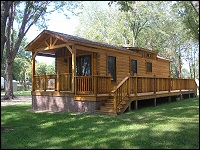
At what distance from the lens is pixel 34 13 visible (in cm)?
1986

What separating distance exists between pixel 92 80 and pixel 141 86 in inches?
103

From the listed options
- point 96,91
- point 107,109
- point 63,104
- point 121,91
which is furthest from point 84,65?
point 107,109

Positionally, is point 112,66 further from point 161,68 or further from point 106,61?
point 161,68

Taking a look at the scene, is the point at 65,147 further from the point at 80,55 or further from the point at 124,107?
the point at 80,55

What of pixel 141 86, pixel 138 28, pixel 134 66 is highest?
pixel 138 28

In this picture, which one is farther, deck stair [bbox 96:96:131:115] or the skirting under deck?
the skirting under deck

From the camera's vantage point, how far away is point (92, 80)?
10047 mm

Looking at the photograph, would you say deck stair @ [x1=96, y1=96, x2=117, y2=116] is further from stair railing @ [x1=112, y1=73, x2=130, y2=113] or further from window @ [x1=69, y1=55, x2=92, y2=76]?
window @ [x1=69, y1=55, x2=92, y2=76]

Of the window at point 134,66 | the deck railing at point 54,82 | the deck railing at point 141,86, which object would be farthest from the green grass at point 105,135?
the window at point 134,66

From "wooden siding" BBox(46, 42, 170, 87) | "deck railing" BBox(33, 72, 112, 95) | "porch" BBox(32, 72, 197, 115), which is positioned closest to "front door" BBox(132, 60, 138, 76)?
"wooden siding" BBox(46, 42, 170, 87)

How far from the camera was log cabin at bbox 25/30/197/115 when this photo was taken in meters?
10.0

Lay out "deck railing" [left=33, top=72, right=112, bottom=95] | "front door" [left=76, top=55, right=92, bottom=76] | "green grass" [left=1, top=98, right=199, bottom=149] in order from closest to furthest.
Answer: "green grass" [left=1, top=98, right=199, bottom=149] < "deck railing" [left=33, top=72, right=112, bottom=95] < "front door" [left=76, top=55, right=92, bottom=76]

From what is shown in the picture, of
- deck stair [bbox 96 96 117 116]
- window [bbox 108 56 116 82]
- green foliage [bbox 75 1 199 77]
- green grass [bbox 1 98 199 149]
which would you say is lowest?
green grass [bbox 1 98 199 149]

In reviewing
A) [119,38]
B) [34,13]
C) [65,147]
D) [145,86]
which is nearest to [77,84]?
[145,86]
